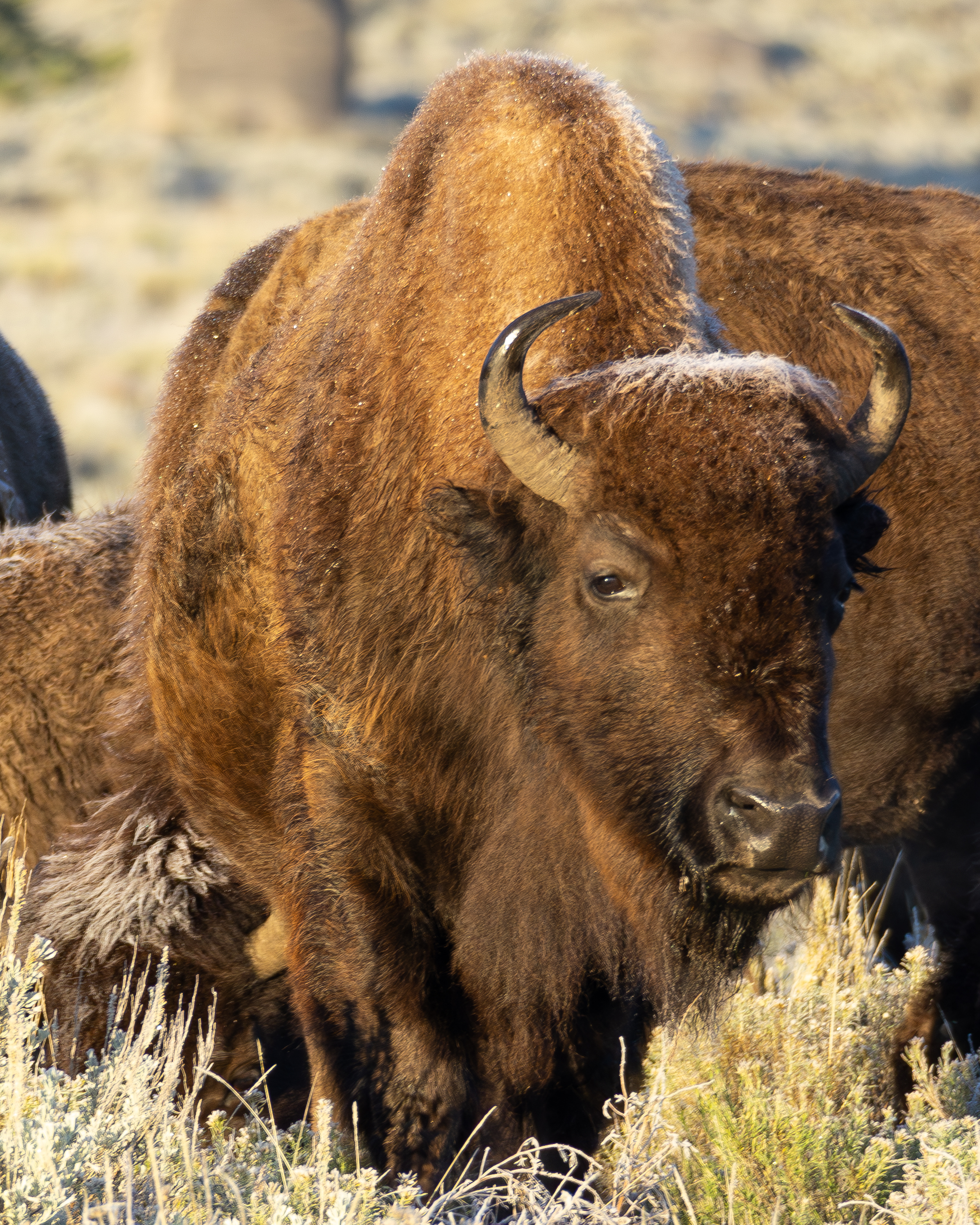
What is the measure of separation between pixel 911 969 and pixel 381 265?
8.62 ft

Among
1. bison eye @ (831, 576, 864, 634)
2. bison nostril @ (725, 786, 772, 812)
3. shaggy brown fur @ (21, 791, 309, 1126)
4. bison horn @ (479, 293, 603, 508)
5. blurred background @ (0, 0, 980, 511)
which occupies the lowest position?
shaggy brown fur @ (21, 791, 309, 1126)

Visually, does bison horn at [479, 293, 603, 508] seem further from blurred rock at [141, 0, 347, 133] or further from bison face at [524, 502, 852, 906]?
blurred rock at [141, 0, 347, 133]

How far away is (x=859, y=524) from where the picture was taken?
10.9ft

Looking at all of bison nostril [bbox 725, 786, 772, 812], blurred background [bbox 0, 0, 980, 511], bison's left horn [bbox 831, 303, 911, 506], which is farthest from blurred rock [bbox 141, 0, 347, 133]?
bison nostril [bbox 725, 786, 772, 812]

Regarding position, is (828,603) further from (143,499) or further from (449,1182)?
(143,499)

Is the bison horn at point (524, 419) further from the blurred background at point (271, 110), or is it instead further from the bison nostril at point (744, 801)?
the blurred background at point (271, 110)

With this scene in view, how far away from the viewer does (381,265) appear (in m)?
3.93

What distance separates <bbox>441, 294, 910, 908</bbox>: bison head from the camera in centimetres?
293

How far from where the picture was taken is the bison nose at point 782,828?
282 cm

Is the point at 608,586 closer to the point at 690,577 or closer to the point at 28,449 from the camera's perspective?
the point at 690,577

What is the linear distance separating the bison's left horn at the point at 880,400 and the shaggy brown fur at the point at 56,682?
2.89m

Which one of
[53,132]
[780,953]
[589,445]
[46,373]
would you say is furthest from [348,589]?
[53,132]

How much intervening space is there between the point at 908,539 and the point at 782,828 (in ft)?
6.03

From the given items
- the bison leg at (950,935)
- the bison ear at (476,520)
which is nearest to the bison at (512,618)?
the bison ear at (476,520)
